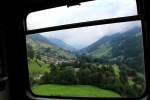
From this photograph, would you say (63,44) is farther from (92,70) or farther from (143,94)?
(143,94)

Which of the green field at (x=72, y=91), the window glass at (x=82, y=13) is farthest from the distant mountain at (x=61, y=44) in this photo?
the green field at (x=72, y=91)

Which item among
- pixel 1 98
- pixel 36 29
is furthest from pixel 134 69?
pixel 1 98

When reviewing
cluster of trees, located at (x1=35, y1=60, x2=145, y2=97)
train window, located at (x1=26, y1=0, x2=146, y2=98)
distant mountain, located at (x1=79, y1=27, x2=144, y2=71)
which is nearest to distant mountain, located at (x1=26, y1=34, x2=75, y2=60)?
train window, located at (x1=26, y1=0, x2=146, y2=98)

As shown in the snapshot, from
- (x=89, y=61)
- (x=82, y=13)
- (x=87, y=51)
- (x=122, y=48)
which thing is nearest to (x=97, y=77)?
A: (x=89, y=61)

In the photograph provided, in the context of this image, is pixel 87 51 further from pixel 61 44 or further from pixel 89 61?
pixel 61 44

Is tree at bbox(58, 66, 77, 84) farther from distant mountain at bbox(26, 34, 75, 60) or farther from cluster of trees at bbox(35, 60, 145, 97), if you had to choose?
distant mountain at bbox(26, 34, 75, 60)

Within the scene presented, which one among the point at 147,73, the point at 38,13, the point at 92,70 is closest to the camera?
the point at 147,73
